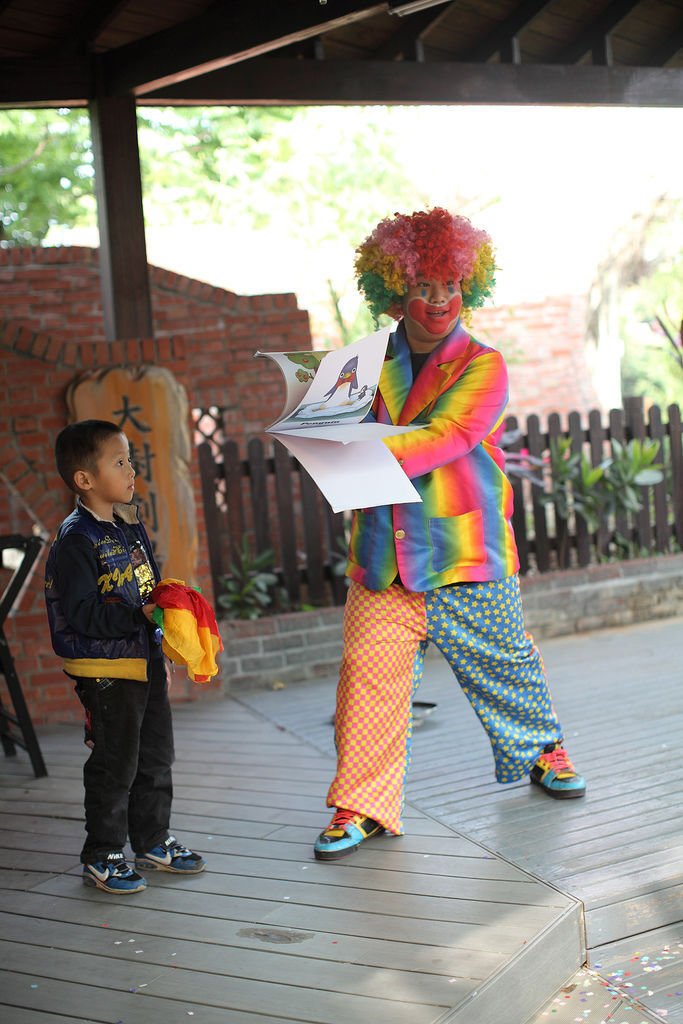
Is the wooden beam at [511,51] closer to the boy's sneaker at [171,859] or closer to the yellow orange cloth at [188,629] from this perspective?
the yellow orange cloth at [188,629]

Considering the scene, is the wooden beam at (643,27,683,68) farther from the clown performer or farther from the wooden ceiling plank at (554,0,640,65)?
the clown performer

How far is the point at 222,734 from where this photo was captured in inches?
193

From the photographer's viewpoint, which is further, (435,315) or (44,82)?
(44,82)

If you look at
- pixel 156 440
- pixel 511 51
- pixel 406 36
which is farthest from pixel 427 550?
pixel 406 36

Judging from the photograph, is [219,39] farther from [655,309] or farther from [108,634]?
[655,309]

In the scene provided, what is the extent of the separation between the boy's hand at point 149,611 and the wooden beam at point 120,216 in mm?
2836

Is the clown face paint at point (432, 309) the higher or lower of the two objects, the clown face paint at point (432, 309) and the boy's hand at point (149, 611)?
the higher

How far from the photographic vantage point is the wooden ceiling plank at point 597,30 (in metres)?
5.09

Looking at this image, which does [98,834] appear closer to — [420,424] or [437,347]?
[420,424]

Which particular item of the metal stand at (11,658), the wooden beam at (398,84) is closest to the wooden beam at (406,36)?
the wooden beam at (398,84)

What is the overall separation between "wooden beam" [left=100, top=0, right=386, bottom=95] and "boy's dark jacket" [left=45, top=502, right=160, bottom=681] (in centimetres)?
232

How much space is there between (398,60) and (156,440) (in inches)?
87.5

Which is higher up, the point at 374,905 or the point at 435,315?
the point at 435,315

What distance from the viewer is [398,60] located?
215 inches
